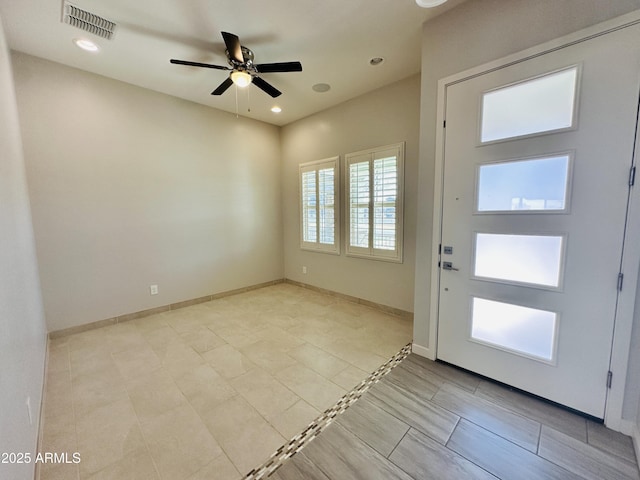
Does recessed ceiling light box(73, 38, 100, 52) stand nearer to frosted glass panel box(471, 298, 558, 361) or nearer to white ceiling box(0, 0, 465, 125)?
white ceiling box(0, 0, 465, 125)

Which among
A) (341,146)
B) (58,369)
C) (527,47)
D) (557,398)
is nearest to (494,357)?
(557,398)

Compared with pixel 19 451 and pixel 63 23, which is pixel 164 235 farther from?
pixel 19 451

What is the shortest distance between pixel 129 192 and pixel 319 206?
275 centimetres

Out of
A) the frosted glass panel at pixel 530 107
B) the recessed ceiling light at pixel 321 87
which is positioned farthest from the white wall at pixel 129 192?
the frosted glass panel at pixel 530 107

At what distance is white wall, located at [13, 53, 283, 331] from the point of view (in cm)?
287

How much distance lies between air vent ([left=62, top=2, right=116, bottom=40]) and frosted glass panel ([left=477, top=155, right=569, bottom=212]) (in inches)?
137

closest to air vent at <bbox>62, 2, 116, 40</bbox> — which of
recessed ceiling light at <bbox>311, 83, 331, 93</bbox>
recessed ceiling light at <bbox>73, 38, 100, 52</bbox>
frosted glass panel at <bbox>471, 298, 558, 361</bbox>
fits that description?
recessed ceiling light at <bbox>73, 38, 100, 52</bbox>

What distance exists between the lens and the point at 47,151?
2.84 meters

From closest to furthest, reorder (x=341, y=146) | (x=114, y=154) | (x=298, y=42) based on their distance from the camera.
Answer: (x=298, y=42) < (x=114, y=154) < (x=341, y=146)

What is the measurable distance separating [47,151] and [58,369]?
2.32 metres

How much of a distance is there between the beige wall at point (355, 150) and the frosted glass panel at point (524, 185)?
1.25m

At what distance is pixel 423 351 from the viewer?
2.54 metres

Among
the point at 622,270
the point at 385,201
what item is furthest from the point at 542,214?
the point at 385,201

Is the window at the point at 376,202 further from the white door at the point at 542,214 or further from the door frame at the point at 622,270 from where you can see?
the door frame at the point at 622,270
